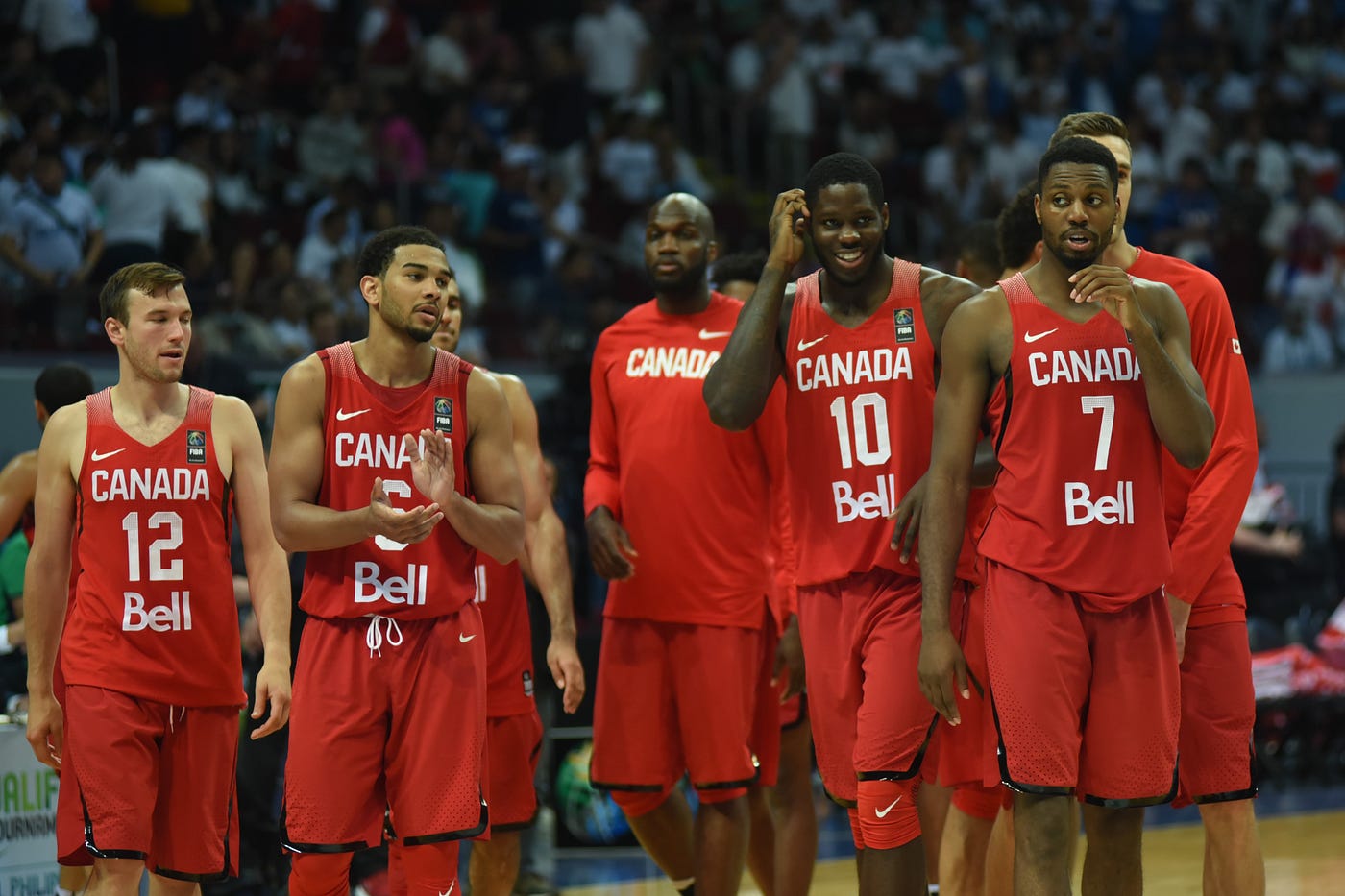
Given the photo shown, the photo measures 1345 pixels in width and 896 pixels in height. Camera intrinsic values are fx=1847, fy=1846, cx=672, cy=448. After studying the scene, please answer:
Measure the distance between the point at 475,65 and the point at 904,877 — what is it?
1173 centimetres

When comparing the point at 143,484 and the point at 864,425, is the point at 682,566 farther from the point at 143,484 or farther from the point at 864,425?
the point at 143,484

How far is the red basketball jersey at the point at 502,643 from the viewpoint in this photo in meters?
6.60

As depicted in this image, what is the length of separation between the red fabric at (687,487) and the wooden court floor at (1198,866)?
2.27 metres

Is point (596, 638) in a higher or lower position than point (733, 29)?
lower

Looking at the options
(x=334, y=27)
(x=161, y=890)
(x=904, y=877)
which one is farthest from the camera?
(x=334, y=27)

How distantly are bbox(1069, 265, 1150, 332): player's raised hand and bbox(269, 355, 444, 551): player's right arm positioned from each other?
1.89 m

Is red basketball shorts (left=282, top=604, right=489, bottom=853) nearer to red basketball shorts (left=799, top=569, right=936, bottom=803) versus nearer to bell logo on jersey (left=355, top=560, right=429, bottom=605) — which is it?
bell logo on jersey (left=355, top=560, right=429, bottom=605)

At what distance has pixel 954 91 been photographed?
18.1 metres

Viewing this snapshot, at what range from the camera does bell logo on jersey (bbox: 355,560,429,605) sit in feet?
18.1

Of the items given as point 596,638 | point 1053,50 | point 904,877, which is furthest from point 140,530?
point 1053,50

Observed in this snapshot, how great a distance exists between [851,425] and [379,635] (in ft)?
5.16

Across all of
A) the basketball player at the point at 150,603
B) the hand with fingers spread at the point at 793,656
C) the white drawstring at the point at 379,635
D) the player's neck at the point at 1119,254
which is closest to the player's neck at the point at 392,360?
the basketball player at the point at 150,603

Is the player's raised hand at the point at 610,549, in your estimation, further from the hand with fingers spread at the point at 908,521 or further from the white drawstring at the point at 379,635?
the hand with fingers spread at the point at 908,521

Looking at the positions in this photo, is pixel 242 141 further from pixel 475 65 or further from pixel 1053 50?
pixel 1053 50
